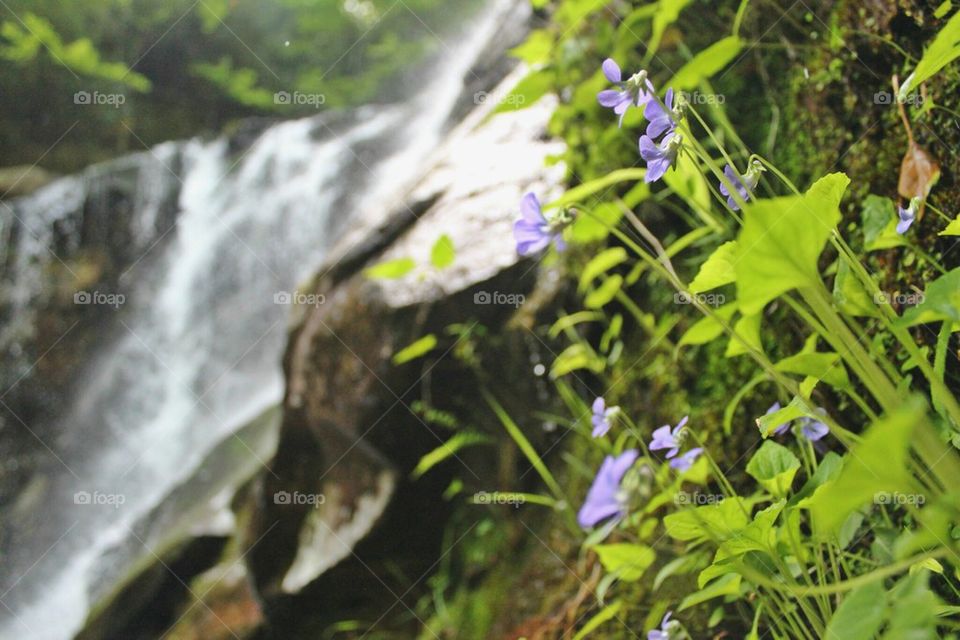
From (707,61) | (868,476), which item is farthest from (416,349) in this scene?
(868,476)

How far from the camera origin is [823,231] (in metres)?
0.55

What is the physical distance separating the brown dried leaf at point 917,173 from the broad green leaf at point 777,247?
0.66m

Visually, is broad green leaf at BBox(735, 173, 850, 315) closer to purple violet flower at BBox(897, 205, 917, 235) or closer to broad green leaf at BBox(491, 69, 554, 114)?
purple violet flower at BBox(897, 205, 917, 235)

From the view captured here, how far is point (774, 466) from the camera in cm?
87

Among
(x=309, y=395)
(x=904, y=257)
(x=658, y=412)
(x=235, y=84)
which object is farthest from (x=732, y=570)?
A: (x=235, y=84)

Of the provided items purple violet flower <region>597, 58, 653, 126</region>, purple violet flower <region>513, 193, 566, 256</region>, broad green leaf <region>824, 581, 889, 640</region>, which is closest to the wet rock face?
purple violet flower <region>513, 193, 566, 256</region>

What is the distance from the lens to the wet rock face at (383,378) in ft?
7.10

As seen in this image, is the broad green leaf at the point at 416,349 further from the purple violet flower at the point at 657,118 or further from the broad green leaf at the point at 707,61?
the purple violet flower at the point at 657,118

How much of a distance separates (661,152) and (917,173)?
626 millimetres

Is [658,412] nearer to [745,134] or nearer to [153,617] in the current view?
[745,134]

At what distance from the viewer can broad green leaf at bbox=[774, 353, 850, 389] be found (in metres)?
0.80

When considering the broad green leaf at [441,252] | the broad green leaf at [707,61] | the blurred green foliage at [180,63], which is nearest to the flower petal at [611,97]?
the broad green leaf at [707,61]

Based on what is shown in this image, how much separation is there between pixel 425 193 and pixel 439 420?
0.97 m

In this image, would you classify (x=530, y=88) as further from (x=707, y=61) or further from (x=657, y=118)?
(x=657, y=118)
